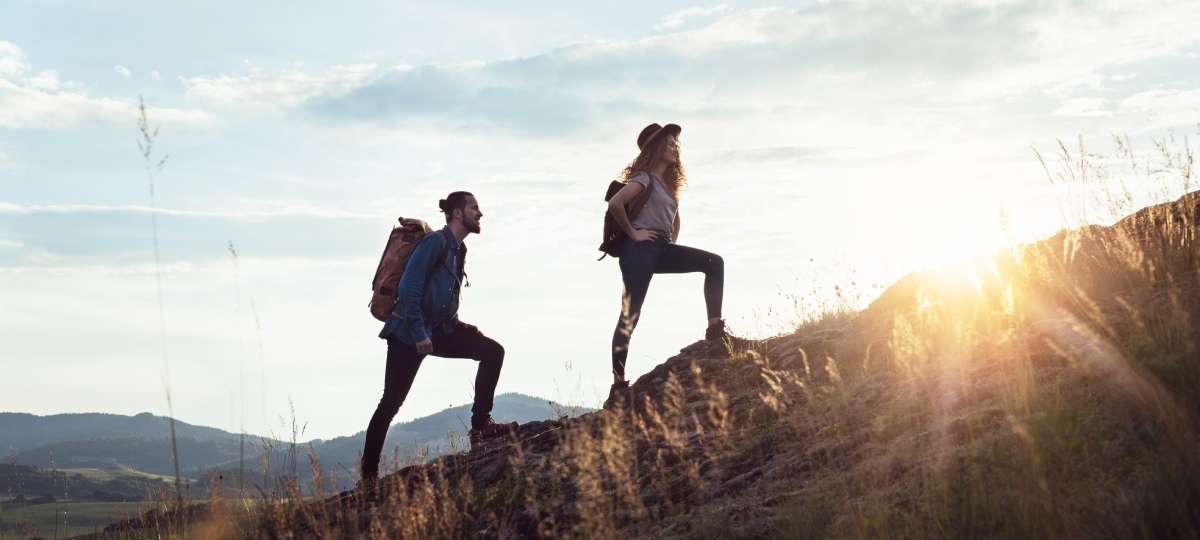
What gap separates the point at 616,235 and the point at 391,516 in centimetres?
313

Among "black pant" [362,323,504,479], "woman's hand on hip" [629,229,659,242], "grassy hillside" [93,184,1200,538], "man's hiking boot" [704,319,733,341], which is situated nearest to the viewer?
"grassy hillside" [93,184,1200,538]

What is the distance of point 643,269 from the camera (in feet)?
25.2

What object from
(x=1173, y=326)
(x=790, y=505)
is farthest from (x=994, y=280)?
(x=790, y=505)

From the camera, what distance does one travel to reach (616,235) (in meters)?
7.95

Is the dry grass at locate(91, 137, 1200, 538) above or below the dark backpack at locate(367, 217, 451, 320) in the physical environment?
below

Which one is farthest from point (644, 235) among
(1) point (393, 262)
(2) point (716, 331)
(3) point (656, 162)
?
(1) point (393, 262)

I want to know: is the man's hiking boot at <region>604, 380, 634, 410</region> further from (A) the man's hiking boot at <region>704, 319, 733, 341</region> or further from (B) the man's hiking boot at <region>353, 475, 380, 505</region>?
(B) the man's hiking boot at <region>353, 475, 380, 505</region>

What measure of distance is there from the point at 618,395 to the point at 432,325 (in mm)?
1753

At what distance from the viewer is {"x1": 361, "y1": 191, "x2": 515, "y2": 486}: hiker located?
6945mm

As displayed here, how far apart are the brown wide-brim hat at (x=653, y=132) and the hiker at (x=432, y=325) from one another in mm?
1671

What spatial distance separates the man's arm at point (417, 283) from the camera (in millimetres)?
6871

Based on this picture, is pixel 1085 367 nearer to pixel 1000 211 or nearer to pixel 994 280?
pixel 1000 211

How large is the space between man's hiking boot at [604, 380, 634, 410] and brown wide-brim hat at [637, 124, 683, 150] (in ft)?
6.71

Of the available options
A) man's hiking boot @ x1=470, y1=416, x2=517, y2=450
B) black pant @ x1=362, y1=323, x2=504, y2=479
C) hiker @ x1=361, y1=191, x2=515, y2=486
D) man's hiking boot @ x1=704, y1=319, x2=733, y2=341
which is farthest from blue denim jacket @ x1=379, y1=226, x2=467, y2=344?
man's hiking boot @ x1=704, y1=319, x2=733, y2=341
